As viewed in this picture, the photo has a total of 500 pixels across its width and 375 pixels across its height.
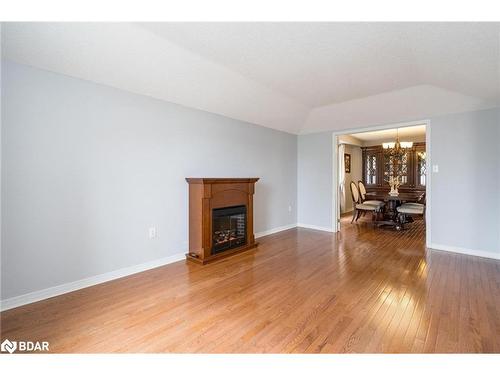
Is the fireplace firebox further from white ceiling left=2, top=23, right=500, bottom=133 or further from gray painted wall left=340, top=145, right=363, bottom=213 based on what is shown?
gray painted wall left=340, top=145, right=363, bottom=213

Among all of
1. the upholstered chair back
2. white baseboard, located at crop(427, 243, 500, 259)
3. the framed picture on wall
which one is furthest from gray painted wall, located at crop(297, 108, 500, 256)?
the framed picture on wall

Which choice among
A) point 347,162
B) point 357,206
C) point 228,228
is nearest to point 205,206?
point 228,228

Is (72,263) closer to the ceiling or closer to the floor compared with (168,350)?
closer to the ceiling

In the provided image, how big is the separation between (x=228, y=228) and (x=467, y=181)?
3503 millimetres

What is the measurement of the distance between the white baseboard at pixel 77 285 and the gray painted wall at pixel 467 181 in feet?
13.2

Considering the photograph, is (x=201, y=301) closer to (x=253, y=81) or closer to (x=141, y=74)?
(x=141, y=74)

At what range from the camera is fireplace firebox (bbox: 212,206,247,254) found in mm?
3229

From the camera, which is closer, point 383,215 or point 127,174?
point 127,174

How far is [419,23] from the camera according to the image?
1.74 meters

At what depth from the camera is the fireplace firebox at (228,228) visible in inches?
127

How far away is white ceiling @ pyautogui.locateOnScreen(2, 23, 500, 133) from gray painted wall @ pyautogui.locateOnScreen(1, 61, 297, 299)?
8.6 inches

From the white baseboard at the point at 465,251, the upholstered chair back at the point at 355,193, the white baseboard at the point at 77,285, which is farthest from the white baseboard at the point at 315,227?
the white baseboard at the point at 77,285

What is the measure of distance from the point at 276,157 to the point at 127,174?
9.47 ft

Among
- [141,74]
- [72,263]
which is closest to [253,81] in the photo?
[141,74]
